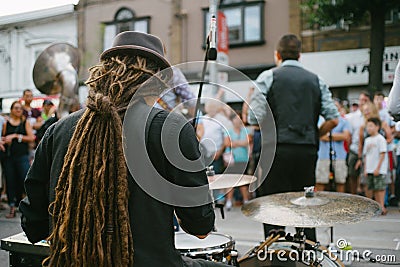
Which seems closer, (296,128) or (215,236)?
(215,236)

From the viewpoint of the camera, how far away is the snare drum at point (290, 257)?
2479mm

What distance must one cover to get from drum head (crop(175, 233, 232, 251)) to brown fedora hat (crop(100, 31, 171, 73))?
36.8 inches

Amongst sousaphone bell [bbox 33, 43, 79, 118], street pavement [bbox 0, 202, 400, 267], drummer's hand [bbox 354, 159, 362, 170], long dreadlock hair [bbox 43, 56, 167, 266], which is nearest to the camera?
long dreadlock hair [bbox 43, 56, 167, 266]

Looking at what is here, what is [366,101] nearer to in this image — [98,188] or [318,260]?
[318,260]

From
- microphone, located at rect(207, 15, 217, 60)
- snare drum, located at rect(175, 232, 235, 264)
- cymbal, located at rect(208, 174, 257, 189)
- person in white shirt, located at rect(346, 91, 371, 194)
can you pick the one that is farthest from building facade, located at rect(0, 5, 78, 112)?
person in white shirt, located at rect(346, 91, 371, 194)

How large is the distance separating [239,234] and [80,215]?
11.8 ft

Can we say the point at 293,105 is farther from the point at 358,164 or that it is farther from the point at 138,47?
the point at 358,164

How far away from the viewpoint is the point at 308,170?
346 centimetres

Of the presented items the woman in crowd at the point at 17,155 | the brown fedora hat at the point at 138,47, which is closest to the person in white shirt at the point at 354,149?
the woman in crowd at the point at 17,155

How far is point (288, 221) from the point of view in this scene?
7.89ft

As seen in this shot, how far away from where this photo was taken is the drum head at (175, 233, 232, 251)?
7.44ft

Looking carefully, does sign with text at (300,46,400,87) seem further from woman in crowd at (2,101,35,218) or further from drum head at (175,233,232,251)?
drum head at (175,233,232,251)

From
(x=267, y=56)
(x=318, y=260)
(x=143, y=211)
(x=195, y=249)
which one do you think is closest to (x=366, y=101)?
(x=318, y=260)

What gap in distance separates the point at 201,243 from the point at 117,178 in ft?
3.20
